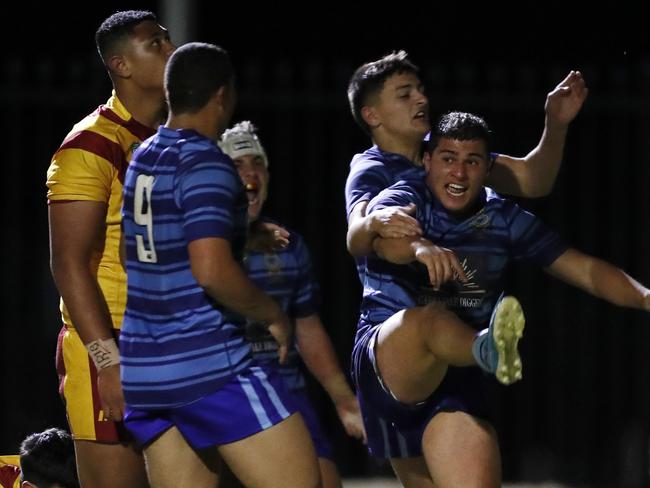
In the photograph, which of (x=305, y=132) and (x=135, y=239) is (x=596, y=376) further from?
(x=135, y=239)

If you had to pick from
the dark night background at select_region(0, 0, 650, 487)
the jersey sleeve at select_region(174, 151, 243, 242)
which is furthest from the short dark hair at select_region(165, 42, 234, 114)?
the dark night background at select_region(0, 0, 650, 487)

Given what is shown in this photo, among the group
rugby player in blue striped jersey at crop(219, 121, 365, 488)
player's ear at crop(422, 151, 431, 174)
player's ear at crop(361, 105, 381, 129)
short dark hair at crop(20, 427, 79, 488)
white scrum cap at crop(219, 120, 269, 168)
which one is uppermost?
player's ear at crop(361, 105, 381, 129)

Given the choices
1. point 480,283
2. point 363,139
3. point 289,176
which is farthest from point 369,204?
point 363,139

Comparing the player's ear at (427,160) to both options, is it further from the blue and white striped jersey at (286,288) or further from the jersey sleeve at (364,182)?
the blue and white striped jersey at (286,288)

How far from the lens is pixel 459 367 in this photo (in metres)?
5.05

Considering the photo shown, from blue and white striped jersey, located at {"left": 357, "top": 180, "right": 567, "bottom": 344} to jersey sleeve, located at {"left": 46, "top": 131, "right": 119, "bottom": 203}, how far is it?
902mm

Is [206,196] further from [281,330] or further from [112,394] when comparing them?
[112,394]

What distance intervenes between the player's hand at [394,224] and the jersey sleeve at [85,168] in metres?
0.84

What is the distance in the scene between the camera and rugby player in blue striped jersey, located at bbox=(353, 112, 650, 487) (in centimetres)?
483

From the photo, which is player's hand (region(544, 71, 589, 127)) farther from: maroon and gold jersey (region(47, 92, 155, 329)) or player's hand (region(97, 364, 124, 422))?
player's hand (region(97, 364, 124, 422))

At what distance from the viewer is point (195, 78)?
14.1ft

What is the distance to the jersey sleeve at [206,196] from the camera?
13.5 ft

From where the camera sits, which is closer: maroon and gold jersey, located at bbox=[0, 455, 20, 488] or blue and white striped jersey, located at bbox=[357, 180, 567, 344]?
blue and white striped jersey, located at bbox=[357, 180, 567, 344]

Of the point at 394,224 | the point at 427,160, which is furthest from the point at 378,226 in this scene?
the point at 427,160
